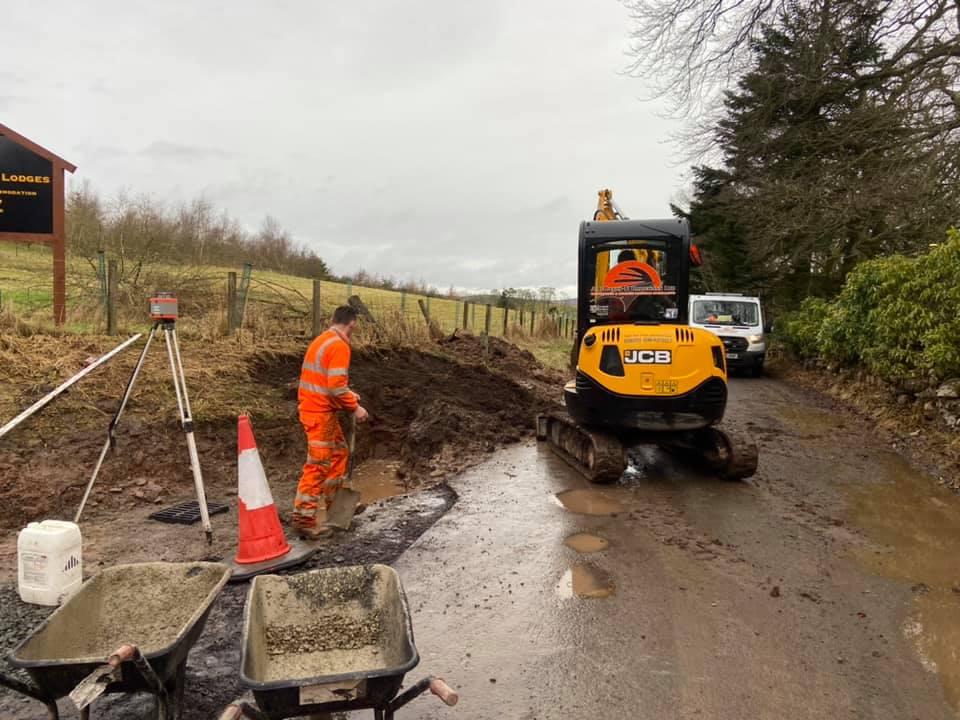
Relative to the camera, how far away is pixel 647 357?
7.10 meters

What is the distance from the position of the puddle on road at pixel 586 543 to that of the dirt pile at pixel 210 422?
2.37 m

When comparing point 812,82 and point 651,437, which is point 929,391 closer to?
point 651,437

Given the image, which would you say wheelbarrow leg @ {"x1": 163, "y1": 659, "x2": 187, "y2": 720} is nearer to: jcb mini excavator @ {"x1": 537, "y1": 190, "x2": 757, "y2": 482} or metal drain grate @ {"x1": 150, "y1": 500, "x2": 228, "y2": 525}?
metal drain grate @ {"x1": 150, "y1": 500, "x2": 228, "y2": 525}

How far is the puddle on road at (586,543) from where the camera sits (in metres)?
5.38

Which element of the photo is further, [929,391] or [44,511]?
[929,391]

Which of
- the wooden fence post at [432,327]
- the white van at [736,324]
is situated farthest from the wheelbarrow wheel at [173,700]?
the white van at [736,324]

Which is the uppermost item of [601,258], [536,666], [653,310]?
[601,258]

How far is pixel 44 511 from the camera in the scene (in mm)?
5840

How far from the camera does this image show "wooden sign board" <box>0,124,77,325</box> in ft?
36.8

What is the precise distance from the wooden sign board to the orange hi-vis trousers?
795 centimetres

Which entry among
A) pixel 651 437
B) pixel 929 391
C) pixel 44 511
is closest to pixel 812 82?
pixel 929 391

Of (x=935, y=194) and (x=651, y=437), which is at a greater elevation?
(x=935, y=194)

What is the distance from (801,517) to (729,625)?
104 inches

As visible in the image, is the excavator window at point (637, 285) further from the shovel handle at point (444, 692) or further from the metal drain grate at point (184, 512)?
the shovel handle at point (444, 692)
